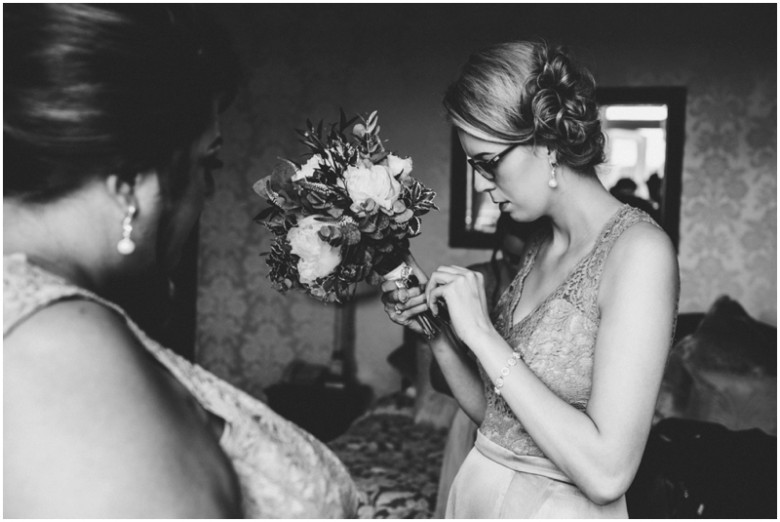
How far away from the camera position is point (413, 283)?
1.92m

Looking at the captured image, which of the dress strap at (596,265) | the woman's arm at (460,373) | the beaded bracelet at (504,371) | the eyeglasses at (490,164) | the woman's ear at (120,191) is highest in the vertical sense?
the eyeglasses at (490,164)

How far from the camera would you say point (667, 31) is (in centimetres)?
499

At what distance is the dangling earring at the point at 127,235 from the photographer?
0.96 metres

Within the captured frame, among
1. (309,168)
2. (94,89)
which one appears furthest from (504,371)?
(94,89)

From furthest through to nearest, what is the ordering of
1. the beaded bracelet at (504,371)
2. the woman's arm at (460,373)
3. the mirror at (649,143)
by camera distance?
the mirror at (649,143) < the woman's arm at (460,373) < the beaded bracelet at (504,371)

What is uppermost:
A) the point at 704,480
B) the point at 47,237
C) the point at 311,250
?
the point at 47,237

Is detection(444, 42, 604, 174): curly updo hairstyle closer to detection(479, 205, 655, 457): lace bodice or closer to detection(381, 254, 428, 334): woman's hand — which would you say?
detection(479, 205, 655, 457): lace bodice

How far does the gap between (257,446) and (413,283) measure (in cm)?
93

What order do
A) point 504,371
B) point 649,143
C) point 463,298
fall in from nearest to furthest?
point 504,371
point 463,298
point 649,143

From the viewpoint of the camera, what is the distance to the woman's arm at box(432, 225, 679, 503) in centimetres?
148

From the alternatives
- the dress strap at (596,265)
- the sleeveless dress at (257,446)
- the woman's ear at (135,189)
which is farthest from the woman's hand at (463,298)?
the woman's ear at (135,189)

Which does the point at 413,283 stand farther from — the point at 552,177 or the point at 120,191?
the point at 120,191

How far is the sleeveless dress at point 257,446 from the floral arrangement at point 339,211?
585 mm

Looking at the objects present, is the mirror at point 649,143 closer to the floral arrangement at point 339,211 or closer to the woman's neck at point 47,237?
the floral arrangement at point 339,211
